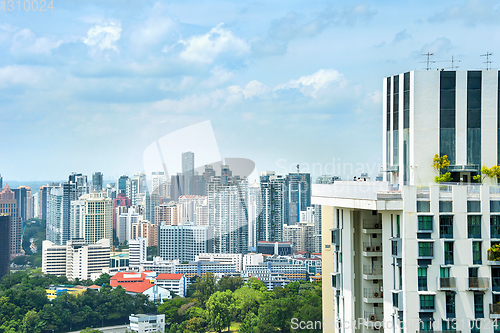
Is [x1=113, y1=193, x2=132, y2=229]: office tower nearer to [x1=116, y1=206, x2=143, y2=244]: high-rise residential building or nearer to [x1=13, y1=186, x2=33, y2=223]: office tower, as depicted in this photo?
[x1=116, y1=206, x2=143, y2=244]: high-rise residential building

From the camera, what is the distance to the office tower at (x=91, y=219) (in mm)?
28953

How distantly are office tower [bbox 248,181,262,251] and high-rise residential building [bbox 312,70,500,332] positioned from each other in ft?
67.1

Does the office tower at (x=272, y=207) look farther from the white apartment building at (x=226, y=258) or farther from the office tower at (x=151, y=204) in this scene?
the office tower at (x=151, y=204)

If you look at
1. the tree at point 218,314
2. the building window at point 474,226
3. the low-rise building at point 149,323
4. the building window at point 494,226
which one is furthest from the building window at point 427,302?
the low-rise building at point 149,323

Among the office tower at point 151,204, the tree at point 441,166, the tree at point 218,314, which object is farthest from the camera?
the office tower at point 151,204

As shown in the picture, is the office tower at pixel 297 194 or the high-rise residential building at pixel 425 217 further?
the office tower at pixel 297 194

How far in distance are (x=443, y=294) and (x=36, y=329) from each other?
16.9 m

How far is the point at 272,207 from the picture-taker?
26.5 metres

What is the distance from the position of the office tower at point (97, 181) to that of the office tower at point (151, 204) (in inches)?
120

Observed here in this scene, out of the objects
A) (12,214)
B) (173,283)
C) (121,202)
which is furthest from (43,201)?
(173,283)

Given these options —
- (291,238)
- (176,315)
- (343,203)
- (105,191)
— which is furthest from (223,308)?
(105,191)

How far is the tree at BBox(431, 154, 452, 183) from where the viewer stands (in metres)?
4.45

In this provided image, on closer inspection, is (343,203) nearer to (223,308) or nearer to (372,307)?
(372,307)

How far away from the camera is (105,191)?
3128cm
